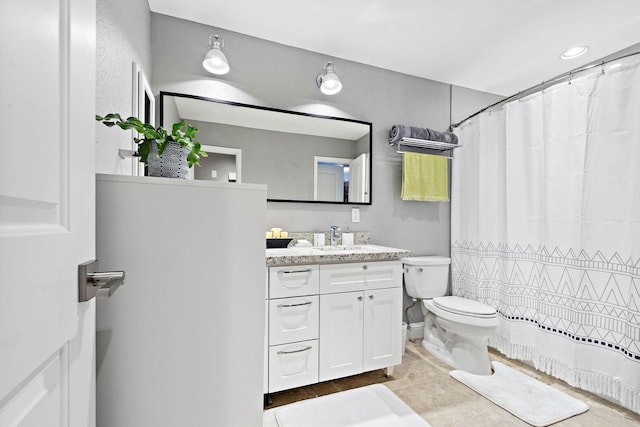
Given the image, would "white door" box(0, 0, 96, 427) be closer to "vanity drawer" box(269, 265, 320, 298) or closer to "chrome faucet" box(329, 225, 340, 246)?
"vanity drawer" box(269, 265, 320, 298)

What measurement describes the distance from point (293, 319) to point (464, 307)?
1305 mm

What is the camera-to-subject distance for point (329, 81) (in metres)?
2.08

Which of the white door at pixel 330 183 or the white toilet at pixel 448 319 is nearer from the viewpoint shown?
the white toilet at pixel 448 319

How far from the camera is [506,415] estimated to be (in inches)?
60.7

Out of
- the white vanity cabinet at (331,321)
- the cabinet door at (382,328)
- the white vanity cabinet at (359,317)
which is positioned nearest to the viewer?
the white vanity cabinet at (331,321)

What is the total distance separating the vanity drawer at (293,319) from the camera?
5.16ft

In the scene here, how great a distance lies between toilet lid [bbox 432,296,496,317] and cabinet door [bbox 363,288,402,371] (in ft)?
1.54

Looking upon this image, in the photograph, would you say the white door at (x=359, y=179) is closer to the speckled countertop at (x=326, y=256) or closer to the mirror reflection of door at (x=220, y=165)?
the speckled countertop at (x=326, y=256)

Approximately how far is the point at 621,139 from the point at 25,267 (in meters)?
2.53

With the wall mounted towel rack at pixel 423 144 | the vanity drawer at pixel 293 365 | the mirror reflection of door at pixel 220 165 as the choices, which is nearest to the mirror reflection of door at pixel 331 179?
the wall mounted towel rack at pixel 423 144

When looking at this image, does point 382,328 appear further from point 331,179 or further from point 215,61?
point 215,61

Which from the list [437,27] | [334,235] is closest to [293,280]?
[334,235]

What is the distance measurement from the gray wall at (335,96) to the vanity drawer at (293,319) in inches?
26.7

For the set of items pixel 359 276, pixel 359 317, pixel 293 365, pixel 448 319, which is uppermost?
pixel 359 276
